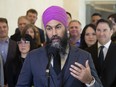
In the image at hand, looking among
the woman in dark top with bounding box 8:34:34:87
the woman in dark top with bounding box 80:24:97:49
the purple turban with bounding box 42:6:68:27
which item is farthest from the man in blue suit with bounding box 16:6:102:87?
the woman in dark top with bounding box 80:24:97:49

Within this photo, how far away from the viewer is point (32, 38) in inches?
164

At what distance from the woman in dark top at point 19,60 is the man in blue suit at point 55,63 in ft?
5.67

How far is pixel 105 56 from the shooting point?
3557 millimetres

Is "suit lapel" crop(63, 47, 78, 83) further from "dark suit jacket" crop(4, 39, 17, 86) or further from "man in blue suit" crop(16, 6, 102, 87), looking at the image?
"dark suit jacket" crop(4, 39, 17, 86)

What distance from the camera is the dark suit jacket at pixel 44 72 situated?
6.60ft

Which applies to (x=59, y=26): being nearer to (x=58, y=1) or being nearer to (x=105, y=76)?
(x=105, y=76)

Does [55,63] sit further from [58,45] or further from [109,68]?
[109,68]

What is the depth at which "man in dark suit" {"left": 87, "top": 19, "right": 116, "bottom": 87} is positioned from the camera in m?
3.41

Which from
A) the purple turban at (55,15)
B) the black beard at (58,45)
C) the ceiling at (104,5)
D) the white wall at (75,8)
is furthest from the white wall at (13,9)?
the black beard at (58,45)

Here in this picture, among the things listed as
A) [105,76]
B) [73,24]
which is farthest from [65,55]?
[73,24]

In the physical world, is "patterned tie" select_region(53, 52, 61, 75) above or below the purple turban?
below

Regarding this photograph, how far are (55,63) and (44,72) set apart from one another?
9 centimetres

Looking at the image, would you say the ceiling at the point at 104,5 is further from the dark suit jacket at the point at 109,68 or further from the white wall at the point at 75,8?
the dark suit jacket at the point at 109,68

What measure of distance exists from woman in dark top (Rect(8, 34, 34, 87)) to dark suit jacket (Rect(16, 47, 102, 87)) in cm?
173
